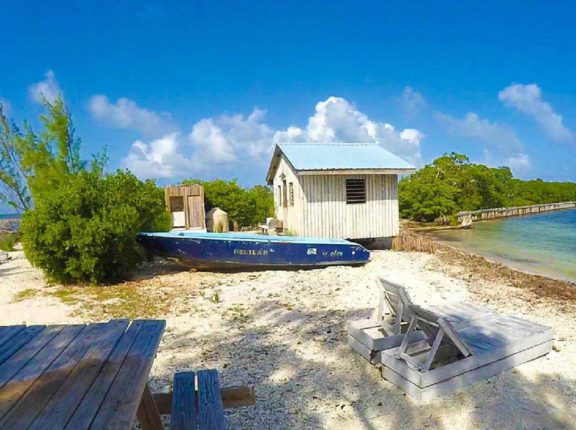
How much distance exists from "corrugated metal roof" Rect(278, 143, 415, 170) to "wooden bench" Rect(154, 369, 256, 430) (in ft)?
34.5

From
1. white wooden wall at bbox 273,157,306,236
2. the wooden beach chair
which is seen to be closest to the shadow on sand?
the wooden beach chair

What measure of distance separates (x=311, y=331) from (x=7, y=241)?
15.8 m

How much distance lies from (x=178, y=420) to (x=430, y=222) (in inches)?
1438

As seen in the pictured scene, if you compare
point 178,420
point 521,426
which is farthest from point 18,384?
point 521,426

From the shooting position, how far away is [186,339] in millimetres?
6312

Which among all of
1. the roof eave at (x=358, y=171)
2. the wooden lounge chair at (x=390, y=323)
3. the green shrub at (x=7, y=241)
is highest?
the roof eave at (x=358, y=171)

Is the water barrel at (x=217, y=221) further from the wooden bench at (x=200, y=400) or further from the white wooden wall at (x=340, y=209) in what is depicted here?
the wooden bench at (x=200, y=400)

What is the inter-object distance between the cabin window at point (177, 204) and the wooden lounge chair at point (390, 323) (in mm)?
15171

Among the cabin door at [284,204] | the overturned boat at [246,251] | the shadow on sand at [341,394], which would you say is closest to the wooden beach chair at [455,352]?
the shadow on sand at [341,394]

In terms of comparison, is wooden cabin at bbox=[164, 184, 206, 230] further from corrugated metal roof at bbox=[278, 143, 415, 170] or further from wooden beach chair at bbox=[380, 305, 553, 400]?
wooden beach chair at bbox=[380, 305, 553, 400]

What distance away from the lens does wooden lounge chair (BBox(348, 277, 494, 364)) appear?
5043 millimetres

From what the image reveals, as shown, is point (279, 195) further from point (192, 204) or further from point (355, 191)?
point (355, 191)

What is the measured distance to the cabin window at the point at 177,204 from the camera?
19531mm

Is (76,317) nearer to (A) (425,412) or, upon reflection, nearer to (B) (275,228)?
(A) (425,412)
